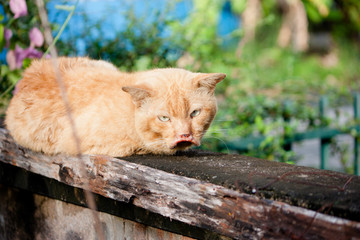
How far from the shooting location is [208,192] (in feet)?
5.18

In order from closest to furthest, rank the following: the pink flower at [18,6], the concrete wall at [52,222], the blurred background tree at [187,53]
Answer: the concrete wall at [52,222] → the pink flower at [18,6] → the blurred background tree at [187,53]

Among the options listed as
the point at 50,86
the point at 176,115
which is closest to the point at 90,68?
the point at 50,86

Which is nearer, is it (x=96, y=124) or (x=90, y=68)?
(x=96, y=124)

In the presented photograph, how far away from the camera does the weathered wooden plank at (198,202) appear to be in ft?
4.28

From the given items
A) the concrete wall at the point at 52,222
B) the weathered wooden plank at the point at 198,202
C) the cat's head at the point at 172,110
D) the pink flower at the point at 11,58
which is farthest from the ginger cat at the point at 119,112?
the pink flower at the point at 11,58

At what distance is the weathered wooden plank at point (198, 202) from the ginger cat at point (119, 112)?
0.13 metres

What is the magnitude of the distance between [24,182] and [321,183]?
199cm

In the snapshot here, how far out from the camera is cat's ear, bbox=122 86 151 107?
2.05m

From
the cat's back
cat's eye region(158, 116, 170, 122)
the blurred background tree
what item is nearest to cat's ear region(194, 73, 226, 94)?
cat's eye region(158, 116, 170, 122)

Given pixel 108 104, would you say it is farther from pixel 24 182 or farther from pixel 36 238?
pixel 36 238

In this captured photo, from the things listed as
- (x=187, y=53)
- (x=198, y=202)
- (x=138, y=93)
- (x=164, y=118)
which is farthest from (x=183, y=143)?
(x=187, y=53)

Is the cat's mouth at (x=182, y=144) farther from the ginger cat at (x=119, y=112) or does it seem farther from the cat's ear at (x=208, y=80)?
the cat's ear at (x=208, y=80)

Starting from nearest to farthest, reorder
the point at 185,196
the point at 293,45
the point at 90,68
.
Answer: the point at 185,196 < the point at 90,68 < the point at 293,45

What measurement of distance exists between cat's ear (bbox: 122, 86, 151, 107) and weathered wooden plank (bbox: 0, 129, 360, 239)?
36 cm
